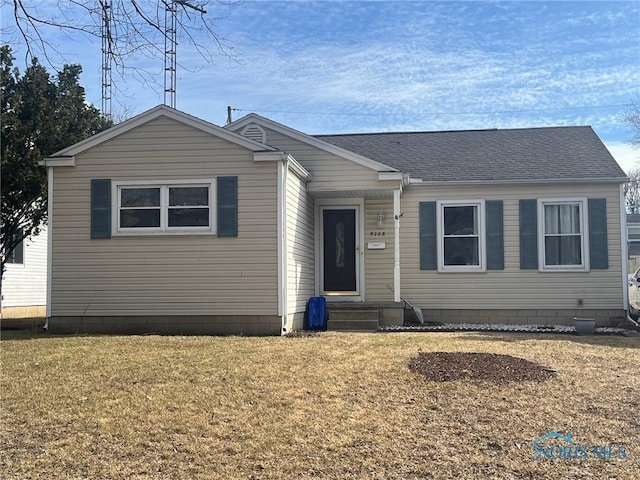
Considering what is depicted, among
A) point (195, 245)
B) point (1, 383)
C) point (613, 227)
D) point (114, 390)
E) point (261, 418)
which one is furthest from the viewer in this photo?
point (613, 227)

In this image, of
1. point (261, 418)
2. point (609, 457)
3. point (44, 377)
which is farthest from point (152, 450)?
point (609, 457)

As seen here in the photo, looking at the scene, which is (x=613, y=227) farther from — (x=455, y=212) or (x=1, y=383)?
(x=1, y=383)

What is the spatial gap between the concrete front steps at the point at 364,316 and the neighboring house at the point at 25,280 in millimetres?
8186

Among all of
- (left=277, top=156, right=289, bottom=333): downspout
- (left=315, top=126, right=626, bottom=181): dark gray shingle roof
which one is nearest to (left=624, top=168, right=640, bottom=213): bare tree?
(left=315, top=126, right=626, bottom=181): dark gray shingle roof

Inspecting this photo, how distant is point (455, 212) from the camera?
13.4 m

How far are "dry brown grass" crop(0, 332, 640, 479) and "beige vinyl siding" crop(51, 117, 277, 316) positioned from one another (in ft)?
9.50

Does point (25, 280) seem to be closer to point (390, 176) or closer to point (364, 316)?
point (364, 316)

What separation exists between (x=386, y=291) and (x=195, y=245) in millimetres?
4439

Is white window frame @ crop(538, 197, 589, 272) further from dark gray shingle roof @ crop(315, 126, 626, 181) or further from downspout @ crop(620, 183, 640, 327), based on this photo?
downspout @ crop(620, 183, 640, 327)

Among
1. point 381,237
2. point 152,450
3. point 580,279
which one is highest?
point 381,237

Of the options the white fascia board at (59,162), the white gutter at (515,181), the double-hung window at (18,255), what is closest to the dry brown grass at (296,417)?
the white fascia board at (59,162)

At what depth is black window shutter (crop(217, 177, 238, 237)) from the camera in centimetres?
1074

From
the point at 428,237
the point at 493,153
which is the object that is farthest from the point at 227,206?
the point at 493,153

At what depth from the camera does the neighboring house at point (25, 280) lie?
15.7m
